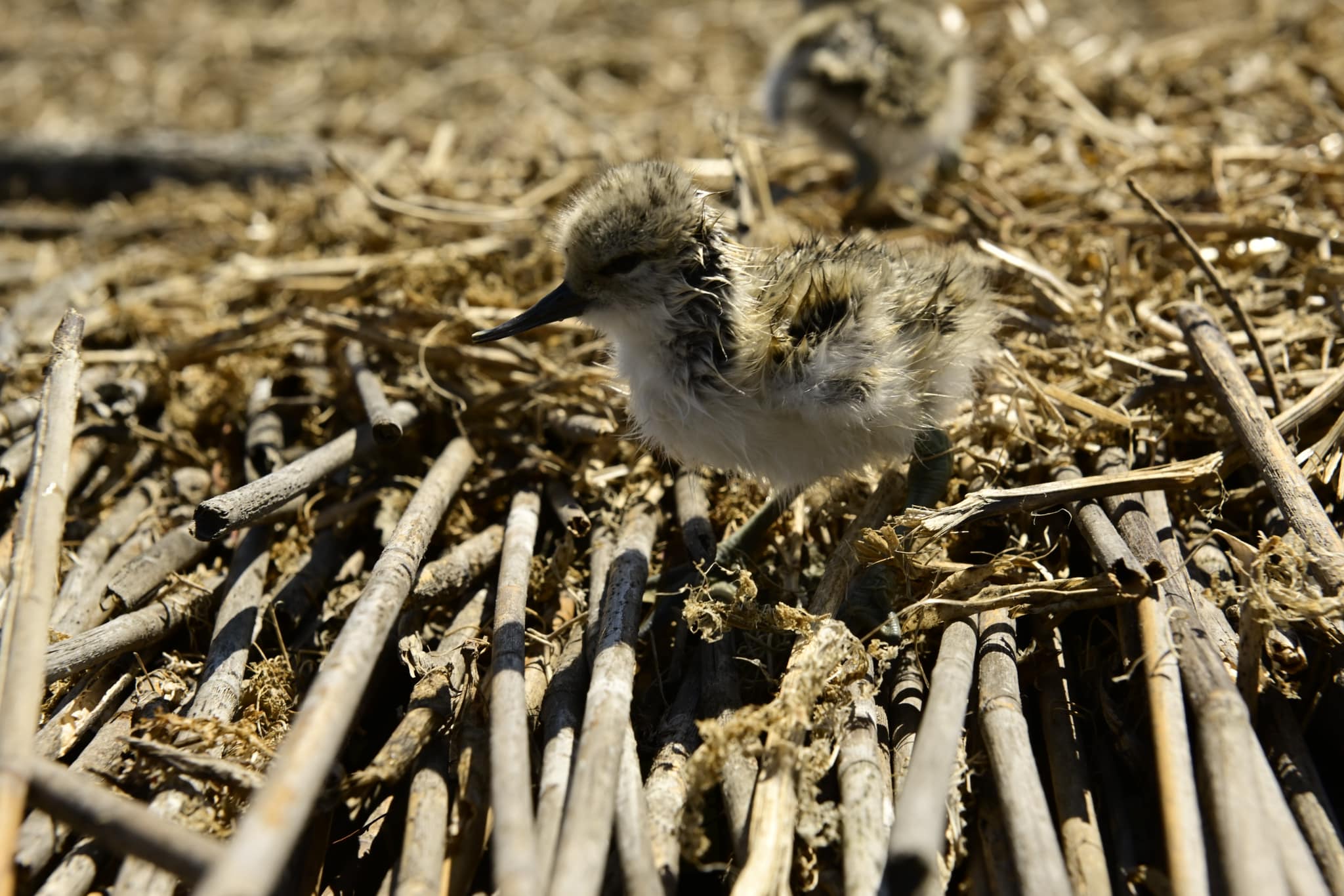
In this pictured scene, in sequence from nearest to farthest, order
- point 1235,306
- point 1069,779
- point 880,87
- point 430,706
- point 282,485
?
point 1069,779
point 430,706
point 282,485
point 1235,306
point 880,87

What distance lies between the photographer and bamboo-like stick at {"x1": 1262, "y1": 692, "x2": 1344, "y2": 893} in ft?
6.40

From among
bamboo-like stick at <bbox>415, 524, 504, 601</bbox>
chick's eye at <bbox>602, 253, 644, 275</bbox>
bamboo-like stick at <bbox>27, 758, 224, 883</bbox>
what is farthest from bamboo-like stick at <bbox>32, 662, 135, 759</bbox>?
chick's eye at <bbox>602, 253, 644, 275</bbox>

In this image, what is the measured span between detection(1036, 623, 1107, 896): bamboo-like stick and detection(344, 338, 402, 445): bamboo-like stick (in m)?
1.89

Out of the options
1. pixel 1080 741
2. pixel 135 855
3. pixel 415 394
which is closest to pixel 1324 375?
pixel 1080 741

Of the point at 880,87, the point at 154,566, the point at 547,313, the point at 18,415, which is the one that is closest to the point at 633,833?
the point at 547,313

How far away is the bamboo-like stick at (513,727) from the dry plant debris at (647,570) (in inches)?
0.4

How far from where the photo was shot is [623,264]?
2.55 m

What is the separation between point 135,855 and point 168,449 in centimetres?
198

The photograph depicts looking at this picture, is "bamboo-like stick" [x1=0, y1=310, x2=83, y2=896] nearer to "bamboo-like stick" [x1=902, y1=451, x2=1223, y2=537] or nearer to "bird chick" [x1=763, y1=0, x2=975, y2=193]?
"bamboo-like stick" [x1=902, y1=451, x2=1223, y2=537]

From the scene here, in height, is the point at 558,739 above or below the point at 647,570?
below

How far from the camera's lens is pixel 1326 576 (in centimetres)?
217

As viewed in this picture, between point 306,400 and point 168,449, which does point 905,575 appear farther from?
point 168,449

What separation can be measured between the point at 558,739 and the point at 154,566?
1.40 m

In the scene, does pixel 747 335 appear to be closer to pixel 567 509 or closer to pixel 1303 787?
pixel 567 509
